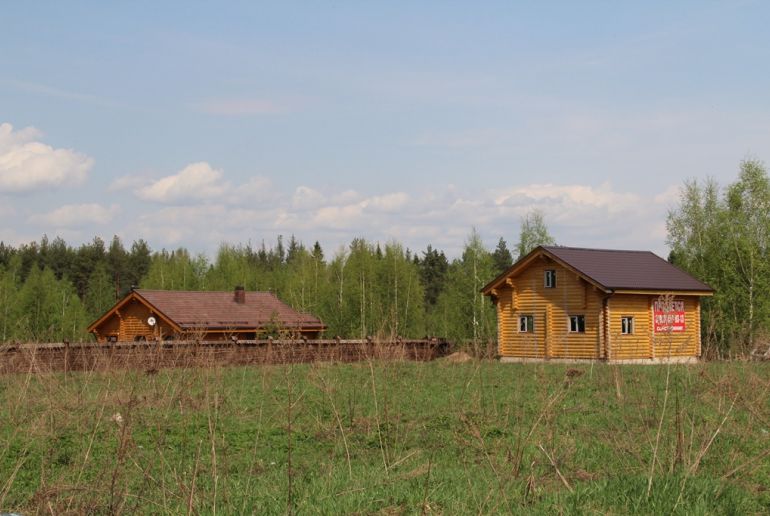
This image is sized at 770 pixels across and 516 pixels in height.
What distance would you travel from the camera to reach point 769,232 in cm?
4522

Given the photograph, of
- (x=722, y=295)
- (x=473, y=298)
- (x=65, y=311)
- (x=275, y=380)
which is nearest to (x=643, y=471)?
(x=275, y=380)

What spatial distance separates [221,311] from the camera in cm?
3956

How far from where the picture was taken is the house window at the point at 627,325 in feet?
110

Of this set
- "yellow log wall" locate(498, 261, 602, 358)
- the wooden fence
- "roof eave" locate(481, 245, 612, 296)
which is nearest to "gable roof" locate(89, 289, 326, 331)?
the wooden fence

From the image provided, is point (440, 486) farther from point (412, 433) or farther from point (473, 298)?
point (473, 298)

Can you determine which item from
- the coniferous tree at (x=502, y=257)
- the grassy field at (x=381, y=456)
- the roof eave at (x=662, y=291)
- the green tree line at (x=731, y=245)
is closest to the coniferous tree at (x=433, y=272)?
the coniferous tree at (x=502, y=257)

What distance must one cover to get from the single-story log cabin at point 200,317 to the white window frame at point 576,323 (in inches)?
443

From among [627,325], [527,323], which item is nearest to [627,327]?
[627,325]

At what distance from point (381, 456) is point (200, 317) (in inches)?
1161

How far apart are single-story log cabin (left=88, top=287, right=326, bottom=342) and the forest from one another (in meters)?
3.35

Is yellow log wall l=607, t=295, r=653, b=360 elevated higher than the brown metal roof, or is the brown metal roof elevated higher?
the brown metal roof

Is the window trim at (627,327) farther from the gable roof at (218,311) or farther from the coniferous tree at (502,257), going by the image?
the coniferous tree at (502,257)

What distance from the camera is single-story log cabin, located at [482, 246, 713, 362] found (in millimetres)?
33219

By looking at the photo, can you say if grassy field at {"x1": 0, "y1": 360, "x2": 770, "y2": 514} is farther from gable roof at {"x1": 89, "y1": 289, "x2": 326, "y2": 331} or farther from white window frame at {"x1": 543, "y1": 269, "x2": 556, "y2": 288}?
gable roof at {"x1": 89, "y1": 289, "x2": 326, "y2": 331}
